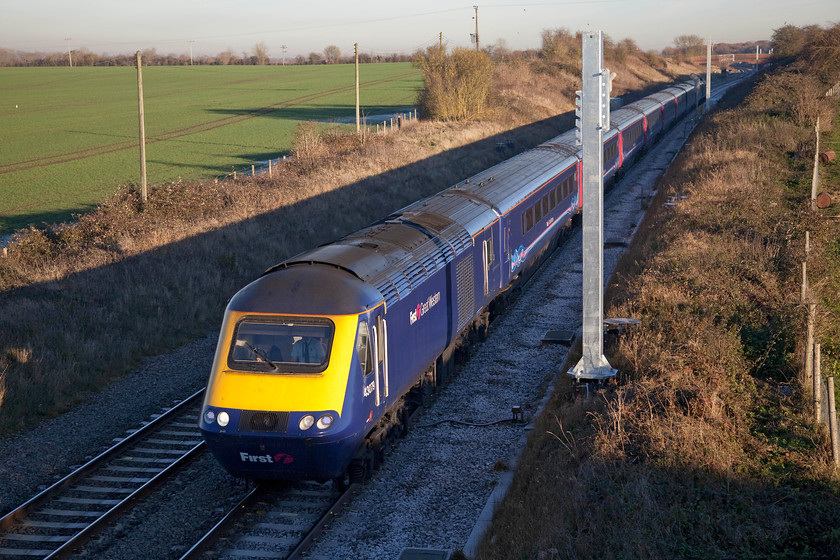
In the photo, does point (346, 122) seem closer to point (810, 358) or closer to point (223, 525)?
point (810, 358)

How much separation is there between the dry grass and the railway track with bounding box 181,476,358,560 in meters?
2.21

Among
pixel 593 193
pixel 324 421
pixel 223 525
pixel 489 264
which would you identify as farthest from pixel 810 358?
pixel 223 525

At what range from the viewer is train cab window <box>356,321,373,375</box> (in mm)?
9774

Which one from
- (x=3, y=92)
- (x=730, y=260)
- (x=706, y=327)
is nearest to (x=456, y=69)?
(x=730, y=260)

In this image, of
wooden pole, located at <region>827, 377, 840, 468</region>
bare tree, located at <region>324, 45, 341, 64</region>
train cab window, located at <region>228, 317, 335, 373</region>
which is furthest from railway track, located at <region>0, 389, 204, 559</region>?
bare tree, located at <region>324, 45, 341, 64</region>

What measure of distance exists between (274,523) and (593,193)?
6.68 m

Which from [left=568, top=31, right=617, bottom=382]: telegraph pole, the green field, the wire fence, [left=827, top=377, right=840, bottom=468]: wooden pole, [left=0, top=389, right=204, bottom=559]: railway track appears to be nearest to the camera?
[left=827, top=377, right=840, bottom=468]: wooden pole

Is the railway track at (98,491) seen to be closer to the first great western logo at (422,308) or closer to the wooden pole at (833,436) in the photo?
the first great western logo at (422,308)

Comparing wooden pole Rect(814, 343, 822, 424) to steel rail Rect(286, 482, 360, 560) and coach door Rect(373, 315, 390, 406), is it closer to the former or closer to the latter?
coach door Rect(373, 315, 390, 406)

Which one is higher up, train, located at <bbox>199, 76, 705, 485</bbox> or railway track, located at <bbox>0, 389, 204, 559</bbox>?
train, located at <bbox>199, 76, 705, 485</bbox>

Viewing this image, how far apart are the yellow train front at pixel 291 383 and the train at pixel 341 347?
0.5 inches

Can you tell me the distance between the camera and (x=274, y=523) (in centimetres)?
977

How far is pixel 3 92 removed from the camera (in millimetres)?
88125

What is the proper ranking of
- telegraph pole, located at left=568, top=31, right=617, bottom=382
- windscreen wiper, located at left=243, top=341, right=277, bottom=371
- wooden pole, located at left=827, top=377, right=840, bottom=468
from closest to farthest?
1. wooden pole, located at left=827, top=377, right=840, bottom=468
2. windscreen wiper, located at left=243, top=341, right=277, bottom=371
3. telegraph pole, located at left=568, top=31, right=617, bottom=382
